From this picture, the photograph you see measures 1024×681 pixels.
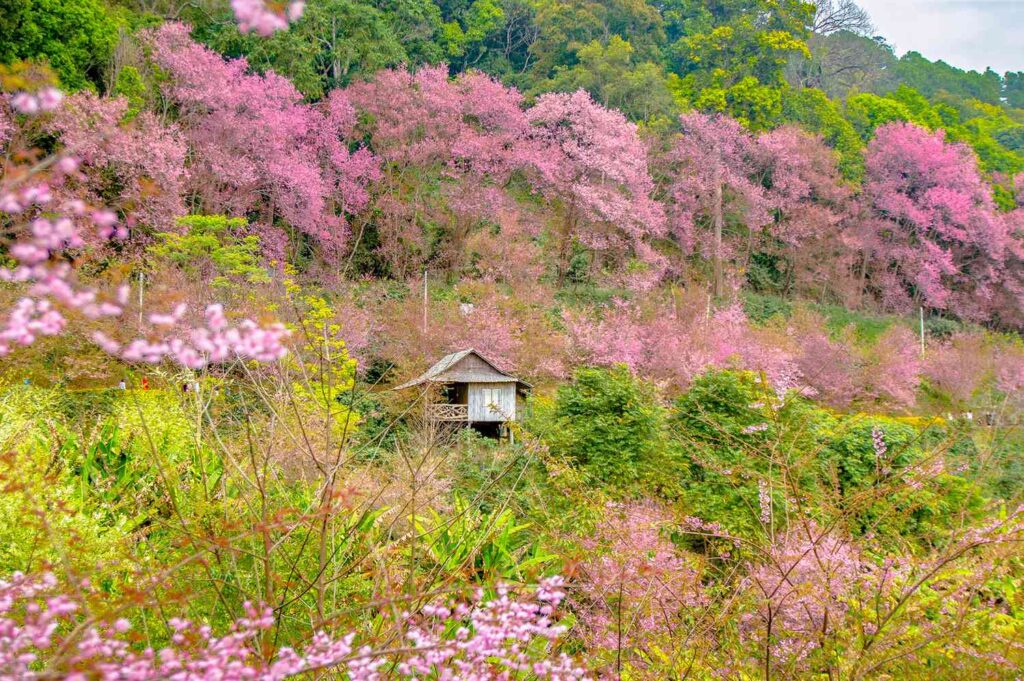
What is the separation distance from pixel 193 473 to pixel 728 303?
69.9 ft

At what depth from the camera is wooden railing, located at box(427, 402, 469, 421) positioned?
41.5 ft

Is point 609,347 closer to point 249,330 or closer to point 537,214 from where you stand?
point 537,214

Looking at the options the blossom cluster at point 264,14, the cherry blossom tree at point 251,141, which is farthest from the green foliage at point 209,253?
the blossom cluster at point 264,14

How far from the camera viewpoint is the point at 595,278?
24031 mm

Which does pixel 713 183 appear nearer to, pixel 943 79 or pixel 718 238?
pixel 718 238

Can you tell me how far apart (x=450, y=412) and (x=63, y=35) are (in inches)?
443

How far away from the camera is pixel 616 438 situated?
818cm

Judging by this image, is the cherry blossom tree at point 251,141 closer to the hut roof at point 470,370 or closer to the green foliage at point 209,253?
the green foliage at point 209,253

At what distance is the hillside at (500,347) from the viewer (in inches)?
102

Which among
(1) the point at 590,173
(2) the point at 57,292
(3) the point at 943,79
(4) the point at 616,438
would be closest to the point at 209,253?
(4) the point at 616,438

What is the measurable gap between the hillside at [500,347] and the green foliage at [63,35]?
72 mm

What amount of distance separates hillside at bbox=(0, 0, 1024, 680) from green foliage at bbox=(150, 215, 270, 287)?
148 mm

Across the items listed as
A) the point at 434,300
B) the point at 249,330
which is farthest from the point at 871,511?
the point at 434,300

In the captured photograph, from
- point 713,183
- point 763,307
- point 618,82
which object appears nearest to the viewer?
point 763,307
